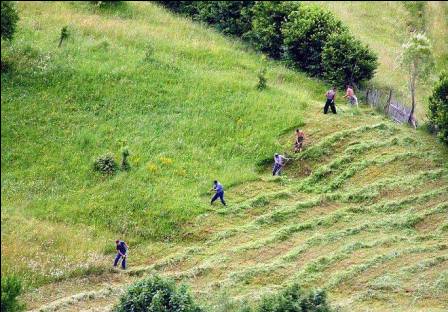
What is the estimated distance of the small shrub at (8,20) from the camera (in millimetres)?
44469

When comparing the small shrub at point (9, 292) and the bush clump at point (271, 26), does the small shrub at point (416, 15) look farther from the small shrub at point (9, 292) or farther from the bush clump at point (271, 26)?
the small shrub at point (9, 292)

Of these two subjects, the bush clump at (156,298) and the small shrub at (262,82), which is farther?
the small shrub at (262,82)

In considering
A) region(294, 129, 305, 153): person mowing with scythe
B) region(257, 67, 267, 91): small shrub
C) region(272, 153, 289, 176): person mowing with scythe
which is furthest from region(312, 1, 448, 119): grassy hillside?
region(272, 153, 289, 176): person mowing with scythe

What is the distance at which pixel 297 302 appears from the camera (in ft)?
93.4

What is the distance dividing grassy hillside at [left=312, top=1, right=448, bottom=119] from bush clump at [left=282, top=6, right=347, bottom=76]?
3853mm

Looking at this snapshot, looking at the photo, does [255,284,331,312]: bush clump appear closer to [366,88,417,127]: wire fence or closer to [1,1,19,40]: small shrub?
[366,88,417,127]: wire fence

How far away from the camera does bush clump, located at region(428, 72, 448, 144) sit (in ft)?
135

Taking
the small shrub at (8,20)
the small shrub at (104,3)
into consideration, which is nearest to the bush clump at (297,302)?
the small shrub at (8,20)

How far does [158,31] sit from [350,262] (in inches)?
932

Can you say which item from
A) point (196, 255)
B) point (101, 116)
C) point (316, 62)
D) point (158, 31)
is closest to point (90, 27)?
point (158, 31)

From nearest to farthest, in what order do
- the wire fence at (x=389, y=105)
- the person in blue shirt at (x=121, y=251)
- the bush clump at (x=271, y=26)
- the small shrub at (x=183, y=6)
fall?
the person in blue shirt at (x=121, y=251)
the wire fence at (x=389, y=105)
the bush clump at (x=271, y=26)
the small shrub at (x=183, y=6)

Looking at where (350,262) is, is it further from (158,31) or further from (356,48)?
(158,31)

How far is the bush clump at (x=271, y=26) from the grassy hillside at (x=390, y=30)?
6.64 meters

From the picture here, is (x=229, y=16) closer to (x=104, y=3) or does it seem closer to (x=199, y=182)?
(x=104, y=3)
